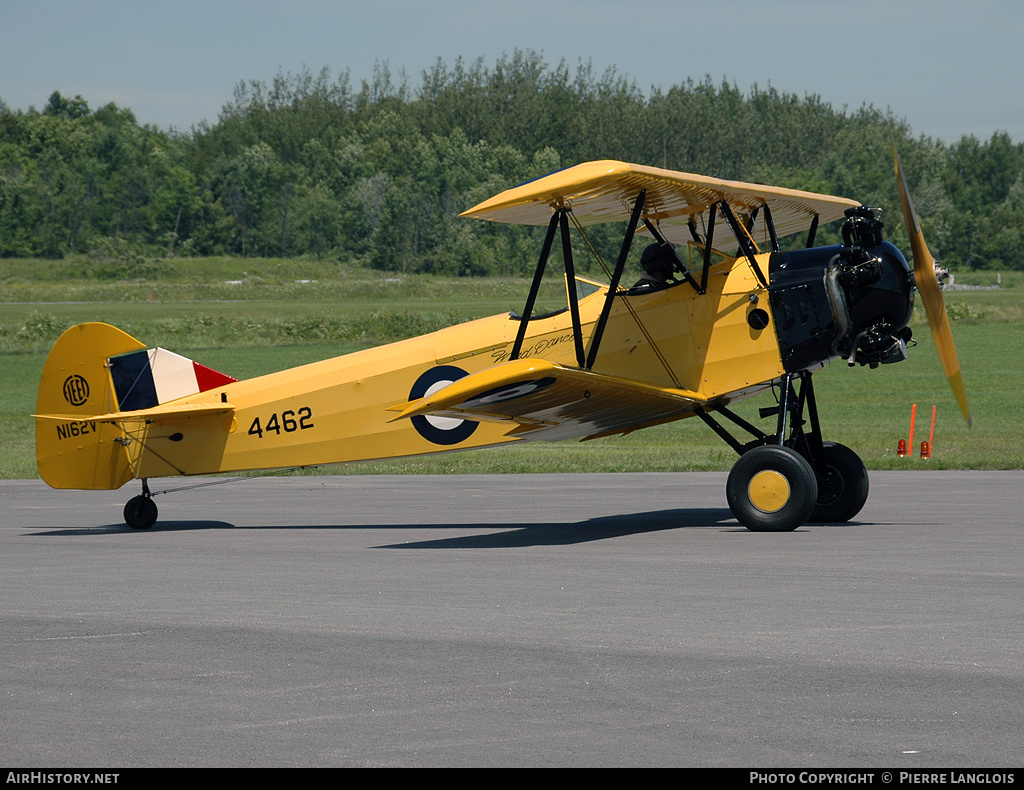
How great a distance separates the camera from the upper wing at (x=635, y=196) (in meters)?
10.9

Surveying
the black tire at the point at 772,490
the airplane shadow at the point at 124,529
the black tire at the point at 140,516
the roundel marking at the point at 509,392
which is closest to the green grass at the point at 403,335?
the airplane shadow at the point at 124,529

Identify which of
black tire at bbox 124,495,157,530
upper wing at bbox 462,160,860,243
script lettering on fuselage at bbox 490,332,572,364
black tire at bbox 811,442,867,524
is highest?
upper wing at bbox 462,160,860,243

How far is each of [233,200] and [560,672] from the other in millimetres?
135332

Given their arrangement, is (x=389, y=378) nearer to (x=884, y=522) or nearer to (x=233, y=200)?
(x=884, y=522)

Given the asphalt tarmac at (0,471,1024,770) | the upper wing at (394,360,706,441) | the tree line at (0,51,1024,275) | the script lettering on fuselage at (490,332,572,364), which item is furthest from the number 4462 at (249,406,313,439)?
the tree line at (0,51,1024,275)

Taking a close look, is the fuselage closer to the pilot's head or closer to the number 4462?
the number 4462

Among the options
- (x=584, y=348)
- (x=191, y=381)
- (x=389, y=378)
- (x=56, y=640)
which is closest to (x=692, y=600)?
(x=56, y=640)

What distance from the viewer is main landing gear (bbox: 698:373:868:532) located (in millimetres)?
11430

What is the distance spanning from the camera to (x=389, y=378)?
44.4 ft

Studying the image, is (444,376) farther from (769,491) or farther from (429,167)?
(429,167)

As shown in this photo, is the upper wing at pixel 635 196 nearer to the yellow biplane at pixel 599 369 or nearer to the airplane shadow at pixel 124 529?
the yellow biplane at pixel 599 369
